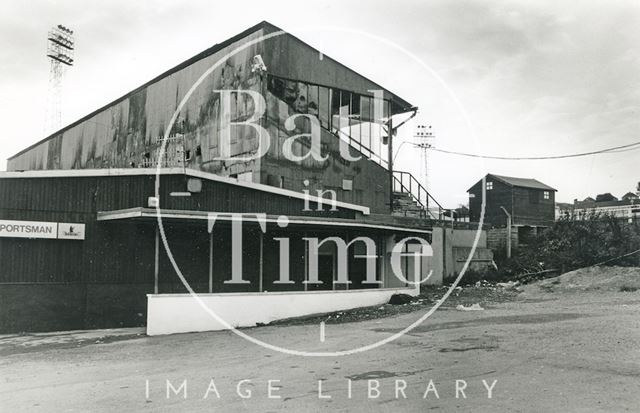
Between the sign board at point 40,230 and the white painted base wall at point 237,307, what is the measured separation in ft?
10.2

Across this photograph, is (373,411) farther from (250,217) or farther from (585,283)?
(585,283)

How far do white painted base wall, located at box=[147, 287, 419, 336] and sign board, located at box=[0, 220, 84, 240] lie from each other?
122 inches

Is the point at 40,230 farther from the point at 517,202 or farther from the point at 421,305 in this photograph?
the point at 517,202

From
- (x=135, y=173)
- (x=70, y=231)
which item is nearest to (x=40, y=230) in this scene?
(x=70, y=231)

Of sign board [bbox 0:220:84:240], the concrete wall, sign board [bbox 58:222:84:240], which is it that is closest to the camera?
sign board [bbox 0:220:84:240]

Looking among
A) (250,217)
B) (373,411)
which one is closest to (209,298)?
(250,217)

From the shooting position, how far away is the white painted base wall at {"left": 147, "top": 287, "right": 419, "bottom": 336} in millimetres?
14508

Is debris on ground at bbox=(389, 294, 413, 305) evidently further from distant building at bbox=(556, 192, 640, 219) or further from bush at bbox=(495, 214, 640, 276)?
distant building at bbox=(556, 192, 640, 219)

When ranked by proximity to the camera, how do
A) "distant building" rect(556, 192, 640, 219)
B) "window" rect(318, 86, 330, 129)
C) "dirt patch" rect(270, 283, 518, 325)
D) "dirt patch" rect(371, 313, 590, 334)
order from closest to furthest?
"dirt patch" rect(371, 313, 590, 334) < "dirt patch" rect(270, 283, 518, 325) < "window" rect(318, 86, 330, 129) < "distant building" rect(556, 192, 640, 219)

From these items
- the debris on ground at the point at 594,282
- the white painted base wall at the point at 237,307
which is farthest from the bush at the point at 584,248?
the white painted base wall at the point at 237,307

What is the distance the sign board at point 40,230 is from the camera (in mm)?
14688

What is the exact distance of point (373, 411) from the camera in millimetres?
6832

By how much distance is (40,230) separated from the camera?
15.2m

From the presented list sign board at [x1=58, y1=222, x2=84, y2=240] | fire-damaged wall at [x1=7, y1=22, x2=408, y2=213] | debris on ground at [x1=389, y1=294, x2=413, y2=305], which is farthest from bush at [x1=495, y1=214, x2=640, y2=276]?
sign board at [x1=58, y1=222, x2=84, y2=240]
